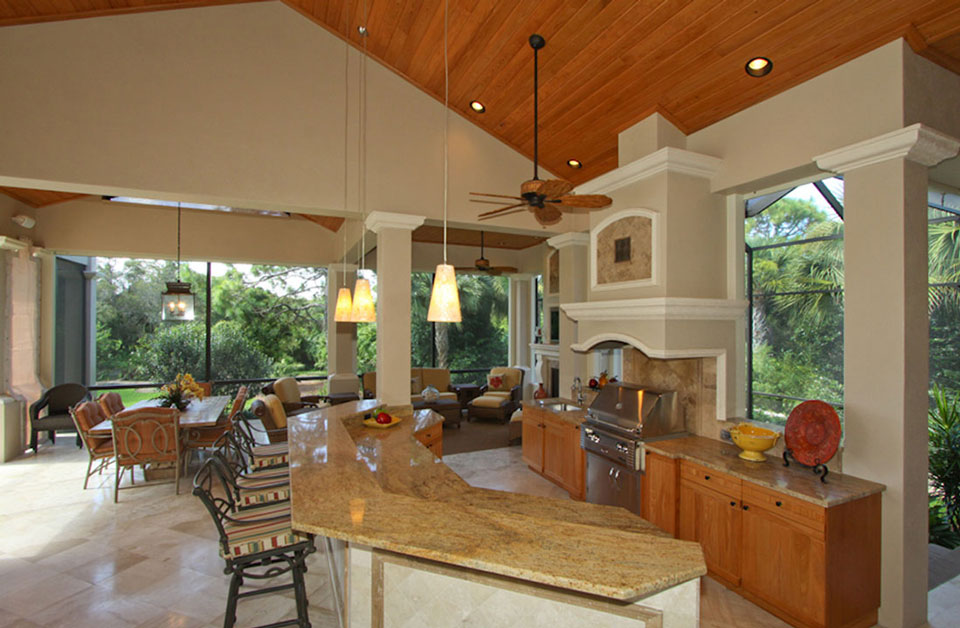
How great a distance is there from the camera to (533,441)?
5.06 m

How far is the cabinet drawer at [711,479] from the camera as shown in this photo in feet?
9.02

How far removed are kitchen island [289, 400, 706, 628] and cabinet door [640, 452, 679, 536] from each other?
57.5 inches

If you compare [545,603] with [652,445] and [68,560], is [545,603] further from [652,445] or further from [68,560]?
[68,560]

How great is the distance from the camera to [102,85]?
3.37m

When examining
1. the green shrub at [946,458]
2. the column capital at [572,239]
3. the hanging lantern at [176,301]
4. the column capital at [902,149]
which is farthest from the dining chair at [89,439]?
the green shrub at [946,458]

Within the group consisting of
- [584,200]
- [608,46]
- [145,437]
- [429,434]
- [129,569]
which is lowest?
[129,569]

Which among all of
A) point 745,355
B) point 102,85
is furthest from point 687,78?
point 102,85

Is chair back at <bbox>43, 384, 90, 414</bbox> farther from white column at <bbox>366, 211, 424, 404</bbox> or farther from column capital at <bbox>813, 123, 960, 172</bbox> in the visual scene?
column capital at <bbox>813, 123, 960, 172</bbox>

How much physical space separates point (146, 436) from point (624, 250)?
4.96 m

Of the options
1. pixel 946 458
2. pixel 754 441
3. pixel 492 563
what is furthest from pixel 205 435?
pixel 946 458

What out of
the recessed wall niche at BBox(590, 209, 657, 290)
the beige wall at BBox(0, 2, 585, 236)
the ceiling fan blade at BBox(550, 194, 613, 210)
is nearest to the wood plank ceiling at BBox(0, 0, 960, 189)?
the beige wall at BBox(0, 2, 585, 236)

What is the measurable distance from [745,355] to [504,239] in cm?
469

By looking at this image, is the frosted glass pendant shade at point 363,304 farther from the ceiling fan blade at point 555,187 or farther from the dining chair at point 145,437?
the dining chair at point 145,437

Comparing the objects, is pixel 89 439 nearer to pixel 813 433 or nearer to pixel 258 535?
pixel 258 535
